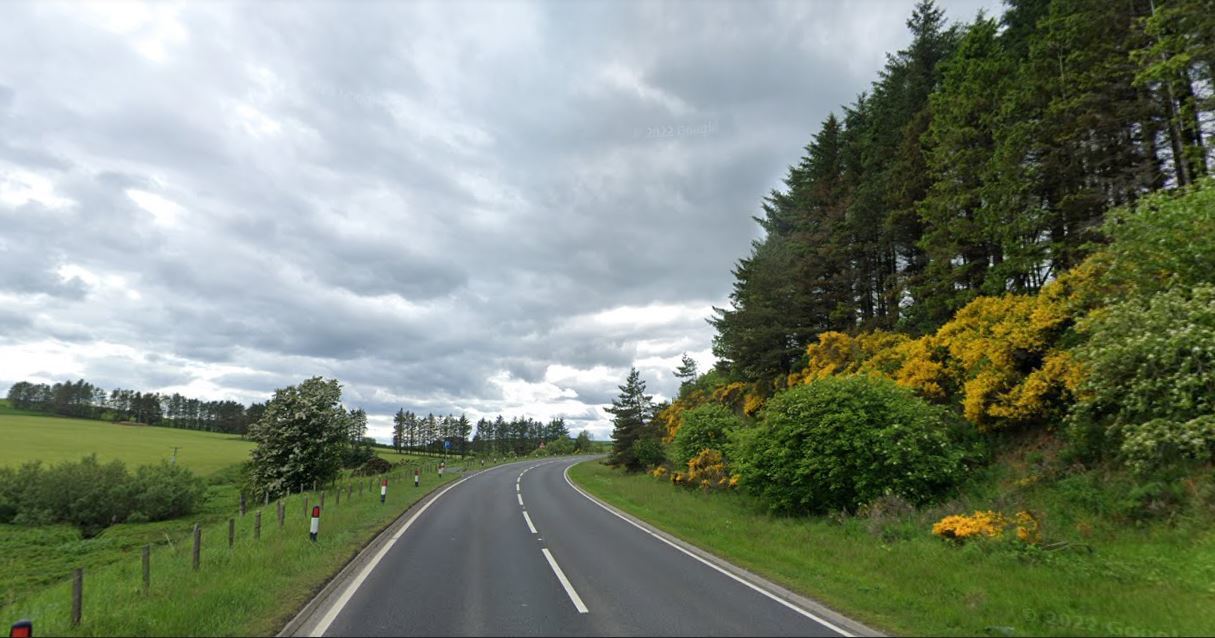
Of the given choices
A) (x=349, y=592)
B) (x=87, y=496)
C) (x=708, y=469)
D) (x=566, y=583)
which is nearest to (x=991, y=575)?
(x=566, y=583)

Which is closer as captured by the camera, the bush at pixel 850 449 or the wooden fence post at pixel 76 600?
the wooden fence post at pixel 76 600

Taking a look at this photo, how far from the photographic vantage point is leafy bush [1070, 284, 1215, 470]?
9695 mm

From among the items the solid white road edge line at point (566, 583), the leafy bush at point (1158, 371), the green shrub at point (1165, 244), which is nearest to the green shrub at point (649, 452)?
the solid white road edge line at point (566, 583)

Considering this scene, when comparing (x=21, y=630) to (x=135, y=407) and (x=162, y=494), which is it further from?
(x=135, y=407)

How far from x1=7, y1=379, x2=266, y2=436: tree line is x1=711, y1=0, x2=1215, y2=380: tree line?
135 meters

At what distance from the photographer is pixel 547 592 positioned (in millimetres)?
8664

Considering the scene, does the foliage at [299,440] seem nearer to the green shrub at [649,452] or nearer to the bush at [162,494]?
the bush at [162,494]

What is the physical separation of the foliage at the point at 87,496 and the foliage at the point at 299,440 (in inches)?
344

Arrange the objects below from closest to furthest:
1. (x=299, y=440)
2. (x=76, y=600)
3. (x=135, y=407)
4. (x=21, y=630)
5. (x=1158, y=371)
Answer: (x=21, y=630), (x=76, y=600), (x=1158, y=371), (x=299, y=440), (x=135, y=407)

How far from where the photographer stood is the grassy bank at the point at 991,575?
273 inches

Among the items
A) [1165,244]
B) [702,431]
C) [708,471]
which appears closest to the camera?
[1165,244]

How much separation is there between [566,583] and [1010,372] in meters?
14.4

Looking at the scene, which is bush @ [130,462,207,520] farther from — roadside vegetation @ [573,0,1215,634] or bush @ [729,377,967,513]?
bush @ [729,377,967,513]

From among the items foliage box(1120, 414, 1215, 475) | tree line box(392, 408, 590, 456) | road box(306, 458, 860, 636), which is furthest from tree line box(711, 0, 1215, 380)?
tree line box(392, 408, 590, 456)
